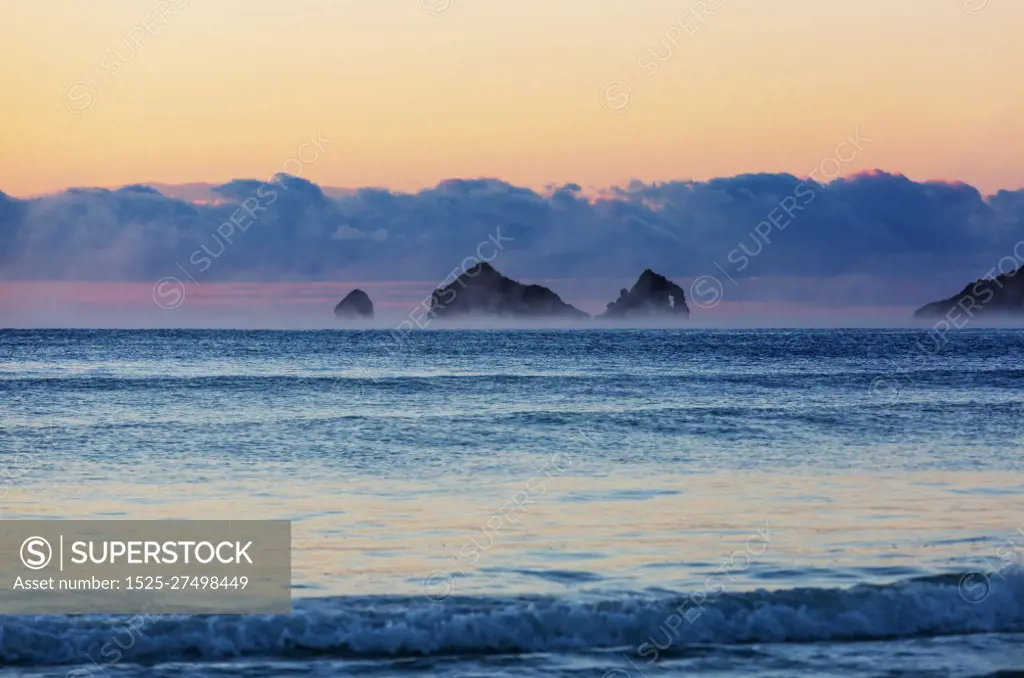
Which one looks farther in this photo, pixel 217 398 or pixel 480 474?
pixel 217 398

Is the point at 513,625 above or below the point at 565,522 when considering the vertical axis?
below

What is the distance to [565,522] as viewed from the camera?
16.5 m

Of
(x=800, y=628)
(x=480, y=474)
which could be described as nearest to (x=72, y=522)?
(x=480, y=474)

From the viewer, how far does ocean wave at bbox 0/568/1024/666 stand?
435 inches

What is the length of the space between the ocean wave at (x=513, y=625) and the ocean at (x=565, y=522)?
3 cm

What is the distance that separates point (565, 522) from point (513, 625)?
5117mm

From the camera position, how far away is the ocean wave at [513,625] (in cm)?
1105

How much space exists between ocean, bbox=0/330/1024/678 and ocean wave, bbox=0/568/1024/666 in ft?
0.11

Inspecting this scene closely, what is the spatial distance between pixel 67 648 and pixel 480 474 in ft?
36.7

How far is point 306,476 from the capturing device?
2073 cm

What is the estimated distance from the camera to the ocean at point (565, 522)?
1105 cm

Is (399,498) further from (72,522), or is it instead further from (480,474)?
(72,522)

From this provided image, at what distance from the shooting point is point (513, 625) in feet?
37.5

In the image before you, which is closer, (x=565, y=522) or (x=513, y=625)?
(x=513, y=625)
